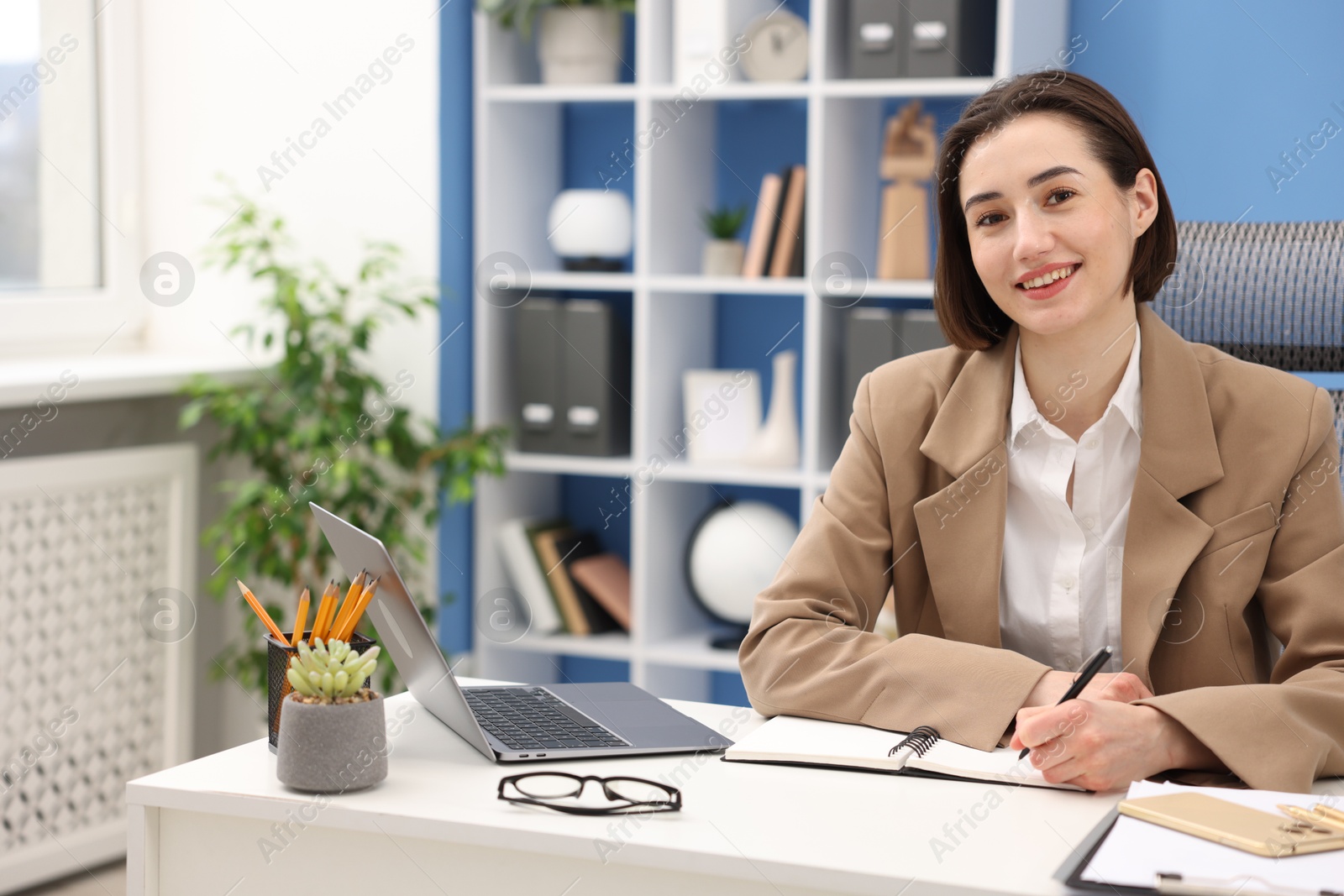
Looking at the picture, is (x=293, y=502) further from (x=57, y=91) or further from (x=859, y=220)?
(x=859, y=220)

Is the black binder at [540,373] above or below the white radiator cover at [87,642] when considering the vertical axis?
above

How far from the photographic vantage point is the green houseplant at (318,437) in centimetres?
285

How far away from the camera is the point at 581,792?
108 cm

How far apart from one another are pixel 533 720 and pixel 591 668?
2.07 m

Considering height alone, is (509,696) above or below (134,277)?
below

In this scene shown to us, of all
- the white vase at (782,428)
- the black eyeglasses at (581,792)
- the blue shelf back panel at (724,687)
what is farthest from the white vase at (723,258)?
the black eyeglasses at (581,792)

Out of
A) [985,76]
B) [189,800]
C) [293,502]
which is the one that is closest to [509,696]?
[189,800]

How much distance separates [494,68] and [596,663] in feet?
4.67

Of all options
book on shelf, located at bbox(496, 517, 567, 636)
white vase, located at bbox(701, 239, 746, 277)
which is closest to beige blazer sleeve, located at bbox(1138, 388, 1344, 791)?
white vase, located at bbox(701, 239, 746, 277)

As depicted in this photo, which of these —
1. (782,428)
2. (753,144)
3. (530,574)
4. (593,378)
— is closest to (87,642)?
(530,574)

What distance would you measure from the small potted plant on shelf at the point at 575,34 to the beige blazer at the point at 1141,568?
5.36 ft

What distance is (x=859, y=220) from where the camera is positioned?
9.71 ft

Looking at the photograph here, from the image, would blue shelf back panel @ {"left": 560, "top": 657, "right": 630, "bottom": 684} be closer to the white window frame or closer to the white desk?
the white window frame

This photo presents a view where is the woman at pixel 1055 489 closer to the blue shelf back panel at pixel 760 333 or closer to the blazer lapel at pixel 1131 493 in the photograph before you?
the blazer lapel at pixel 1131 493
